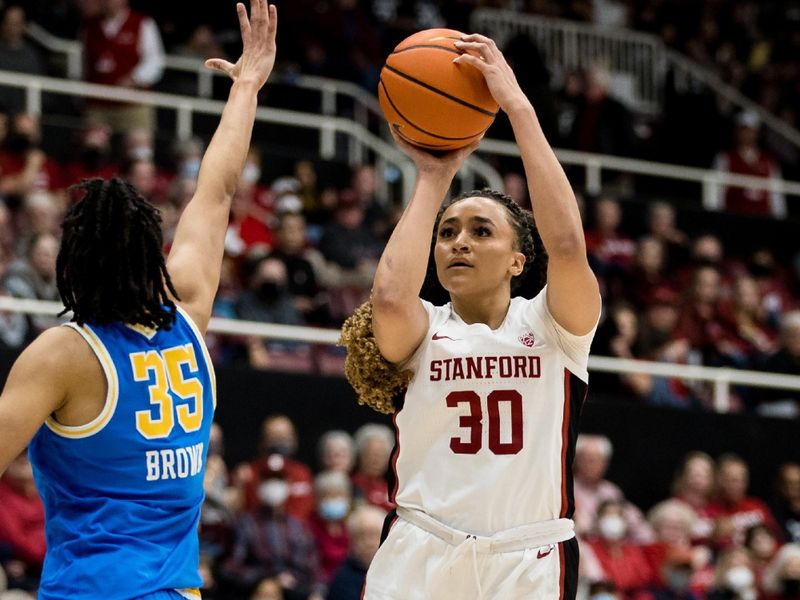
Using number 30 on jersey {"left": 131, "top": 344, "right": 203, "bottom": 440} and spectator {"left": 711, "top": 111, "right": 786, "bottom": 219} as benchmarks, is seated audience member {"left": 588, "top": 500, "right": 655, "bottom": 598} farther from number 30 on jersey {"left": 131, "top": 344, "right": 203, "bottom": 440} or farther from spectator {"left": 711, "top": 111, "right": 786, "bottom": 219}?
spectator {"left": 711, "top": 111, "right": 786, "bottom": 219}

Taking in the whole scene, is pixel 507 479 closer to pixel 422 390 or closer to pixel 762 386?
pixel 422 390

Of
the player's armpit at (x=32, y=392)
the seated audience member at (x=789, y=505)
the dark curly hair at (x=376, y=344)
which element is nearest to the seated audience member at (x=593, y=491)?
the seated audience member at (x=789, y=505)

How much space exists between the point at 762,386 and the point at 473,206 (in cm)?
798

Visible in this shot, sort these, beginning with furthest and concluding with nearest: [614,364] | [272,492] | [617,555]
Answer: [614,364] → [617,555] → [272,492]

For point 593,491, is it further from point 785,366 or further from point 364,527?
point 785,366

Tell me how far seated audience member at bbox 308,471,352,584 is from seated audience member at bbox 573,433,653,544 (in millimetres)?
1628

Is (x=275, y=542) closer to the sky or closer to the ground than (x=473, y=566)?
closer to the ground

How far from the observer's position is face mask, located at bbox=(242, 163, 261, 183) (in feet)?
40.3

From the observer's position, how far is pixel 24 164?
11430mm

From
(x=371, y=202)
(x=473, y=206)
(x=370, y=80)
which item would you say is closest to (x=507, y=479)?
(x=473, y=206)

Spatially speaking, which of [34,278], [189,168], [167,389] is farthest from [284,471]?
[167,389]

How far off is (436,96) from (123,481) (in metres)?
1.63

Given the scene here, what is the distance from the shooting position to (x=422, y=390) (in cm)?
487

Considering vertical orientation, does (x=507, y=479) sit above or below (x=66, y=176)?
below
